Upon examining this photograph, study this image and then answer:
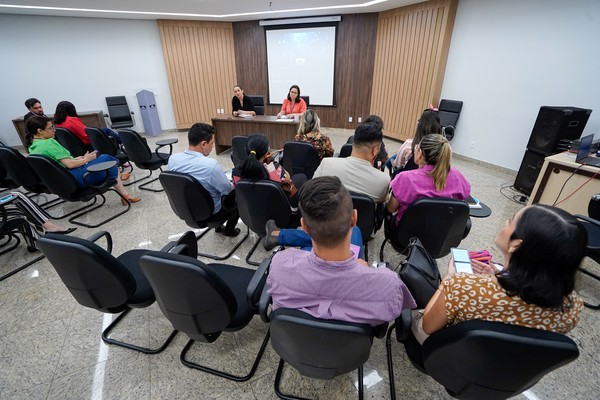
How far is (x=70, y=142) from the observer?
358 cm

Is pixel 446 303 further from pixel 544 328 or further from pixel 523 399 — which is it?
pixel 523 399

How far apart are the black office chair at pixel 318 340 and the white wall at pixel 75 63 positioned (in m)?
7.63

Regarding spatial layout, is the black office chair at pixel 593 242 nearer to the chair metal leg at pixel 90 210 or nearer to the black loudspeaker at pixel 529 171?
the black loudspeaker at pixel 529 171

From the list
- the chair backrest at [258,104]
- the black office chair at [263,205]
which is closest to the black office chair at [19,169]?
the black office chair at [263,205]

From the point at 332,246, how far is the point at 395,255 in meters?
1.78

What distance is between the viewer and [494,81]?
14.1ft

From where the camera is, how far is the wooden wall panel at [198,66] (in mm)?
6598

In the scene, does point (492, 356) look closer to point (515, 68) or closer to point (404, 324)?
point (404, 324)

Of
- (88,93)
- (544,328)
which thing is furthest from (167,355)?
(88,93)

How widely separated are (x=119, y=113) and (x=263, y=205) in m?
6.53

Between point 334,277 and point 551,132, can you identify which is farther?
point 551,132

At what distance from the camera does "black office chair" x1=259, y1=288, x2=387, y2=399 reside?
→ 80 cm

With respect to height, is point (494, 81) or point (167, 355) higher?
point (494, 81)

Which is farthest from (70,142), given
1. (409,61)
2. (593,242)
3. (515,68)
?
(515,68)
